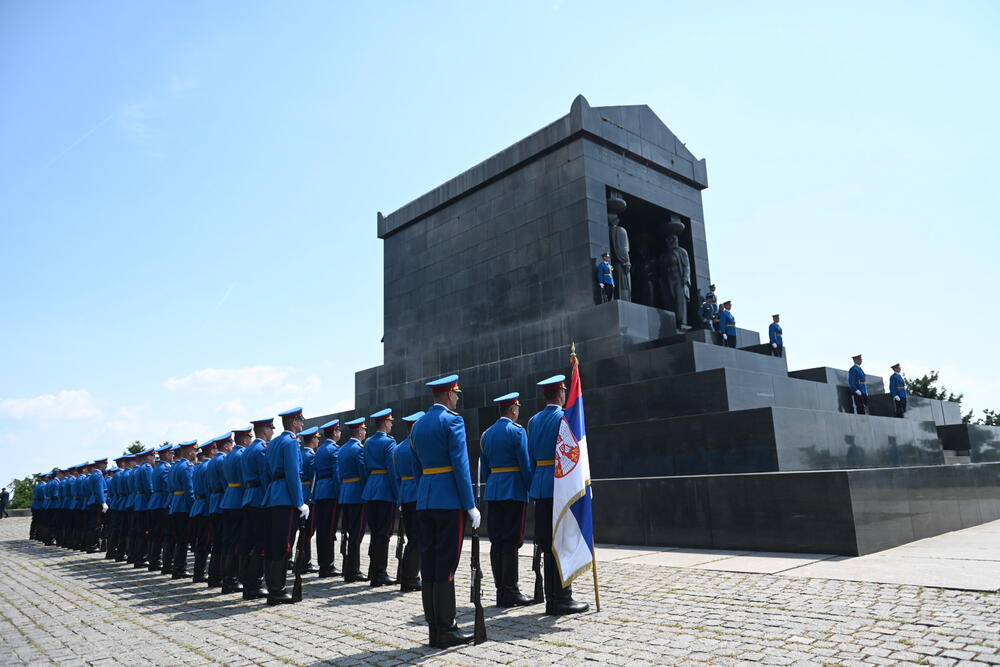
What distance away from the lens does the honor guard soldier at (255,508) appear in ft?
26.6

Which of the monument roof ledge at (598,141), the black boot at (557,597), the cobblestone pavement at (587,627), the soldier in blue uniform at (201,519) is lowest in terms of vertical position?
the cobblestone pavement at (587,627)

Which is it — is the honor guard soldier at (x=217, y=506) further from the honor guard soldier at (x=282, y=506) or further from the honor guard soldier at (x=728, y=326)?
the honor guard soldier at (x=728, y=326)

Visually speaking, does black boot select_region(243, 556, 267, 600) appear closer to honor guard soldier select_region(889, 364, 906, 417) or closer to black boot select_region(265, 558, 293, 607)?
black boot select_region(265, 558, 293, 607)

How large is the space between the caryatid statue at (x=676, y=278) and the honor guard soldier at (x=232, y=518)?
12636mm

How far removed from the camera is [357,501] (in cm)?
925

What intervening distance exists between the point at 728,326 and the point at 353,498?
10.7 metres

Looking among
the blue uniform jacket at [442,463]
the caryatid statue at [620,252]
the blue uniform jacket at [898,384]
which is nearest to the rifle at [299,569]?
the blue uniform jacket at [442,463]

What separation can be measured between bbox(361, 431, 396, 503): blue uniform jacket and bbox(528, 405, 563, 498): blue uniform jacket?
2.41m

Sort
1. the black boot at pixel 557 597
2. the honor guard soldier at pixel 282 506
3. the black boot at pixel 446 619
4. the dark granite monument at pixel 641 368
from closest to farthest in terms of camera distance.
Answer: the black boot at pixel 446 619 → the black boot at pixel 557 597 → the honor guard soldier at pixel 282 506 → the dark granite monument at pixel 641 368

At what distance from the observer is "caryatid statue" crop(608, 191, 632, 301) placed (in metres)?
17.4

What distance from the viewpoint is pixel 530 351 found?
17.6 metres

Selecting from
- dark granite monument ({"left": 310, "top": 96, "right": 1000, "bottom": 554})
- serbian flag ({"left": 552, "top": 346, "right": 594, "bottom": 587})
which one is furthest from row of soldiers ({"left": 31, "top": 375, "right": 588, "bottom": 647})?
dark granite monument ({"left": 310, "top": 96, "right": 1000, "bottom": 554})

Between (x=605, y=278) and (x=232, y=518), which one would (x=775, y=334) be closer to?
(x=605, y=278)

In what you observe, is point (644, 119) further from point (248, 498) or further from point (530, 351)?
point (248, 498)
